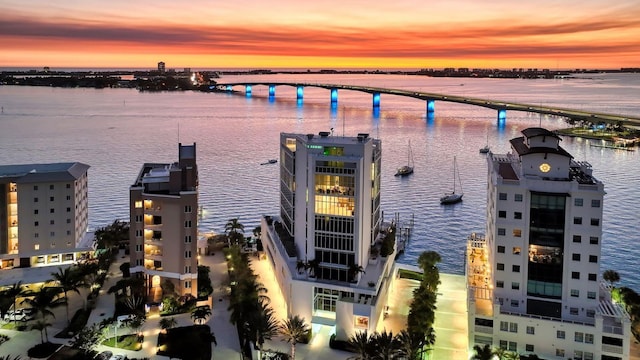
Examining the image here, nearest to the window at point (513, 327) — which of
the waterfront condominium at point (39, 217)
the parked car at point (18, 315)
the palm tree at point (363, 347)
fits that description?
the palm tree at point (363, 347)

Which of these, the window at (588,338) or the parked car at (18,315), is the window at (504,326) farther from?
the parked car at (18,315)

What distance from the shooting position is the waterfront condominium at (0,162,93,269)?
34406 millimetres


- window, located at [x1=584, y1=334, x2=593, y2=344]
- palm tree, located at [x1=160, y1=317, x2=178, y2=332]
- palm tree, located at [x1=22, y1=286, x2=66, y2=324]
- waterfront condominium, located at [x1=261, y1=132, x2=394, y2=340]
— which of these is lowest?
palm tree, located at [x1=160, y1=317, x2=178, y2=332]

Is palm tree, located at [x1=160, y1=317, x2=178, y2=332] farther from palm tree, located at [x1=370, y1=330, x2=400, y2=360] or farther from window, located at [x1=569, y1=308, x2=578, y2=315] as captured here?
window, located at [x1=569, y1=308, x2=578, y2=315]

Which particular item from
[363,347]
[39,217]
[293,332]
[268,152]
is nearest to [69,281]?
[39,217]

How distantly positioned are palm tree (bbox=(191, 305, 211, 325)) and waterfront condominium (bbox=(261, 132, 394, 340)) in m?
3.94

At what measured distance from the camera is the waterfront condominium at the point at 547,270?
2416cm

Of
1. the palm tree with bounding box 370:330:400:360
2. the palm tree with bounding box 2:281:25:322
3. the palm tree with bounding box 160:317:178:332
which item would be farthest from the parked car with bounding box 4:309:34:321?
the palm tree with bounding box 370:330:400:360

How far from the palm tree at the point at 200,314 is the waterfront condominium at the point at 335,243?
3945mm

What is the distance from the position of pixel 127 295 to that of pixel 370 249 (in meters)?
12.9

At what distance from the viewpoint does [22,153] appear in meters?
75.5

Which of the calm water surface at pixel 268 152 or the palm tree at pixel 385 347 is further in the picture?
the calm water surface at pixel 268 152

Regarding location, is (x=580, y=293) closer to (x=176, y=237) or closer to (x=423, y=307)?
(x=423, y=307)

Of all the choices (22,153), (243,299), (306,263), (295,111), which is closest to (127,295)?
(243,299)
